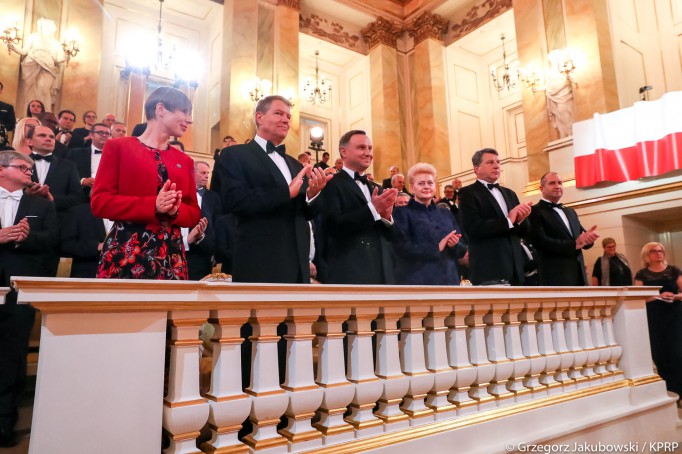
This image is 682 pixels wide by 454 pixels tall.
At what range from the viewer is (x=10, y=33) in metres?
7.54

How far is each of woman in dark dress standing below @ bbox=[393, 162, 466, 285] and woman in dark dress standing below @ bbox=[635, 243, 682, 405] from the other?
232 cm

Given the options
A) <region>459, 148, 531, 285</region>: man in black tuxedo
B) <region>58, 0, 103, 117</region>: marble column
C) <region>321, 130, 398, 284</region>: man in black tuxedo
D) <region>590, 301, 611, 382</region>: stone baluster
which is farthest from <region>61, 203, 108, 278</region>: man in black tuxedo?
<region>58, 0, 103, 117</region>: marble column

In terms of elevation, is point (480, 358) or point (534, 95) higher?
point (534, 95)

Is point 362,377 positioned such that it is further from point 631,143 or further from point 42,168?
point 631,143

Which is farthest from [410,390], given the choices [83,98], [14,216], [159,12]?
[159,12]

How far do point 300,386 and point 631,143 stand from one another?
298 inches

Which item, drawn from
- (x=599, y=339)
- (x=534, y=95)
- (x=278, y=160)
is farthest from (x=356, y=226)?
(x=534, y=95)

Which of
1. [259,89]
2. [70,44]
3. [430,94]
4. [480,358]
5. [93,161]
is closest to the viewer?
[480,358]

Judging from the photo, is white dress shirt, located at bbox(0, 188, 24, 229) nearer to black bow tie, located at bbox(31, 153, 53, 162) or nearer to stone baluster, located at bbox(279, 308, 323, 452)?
black bow tie, located at bbox(31, 153, 53, 162)

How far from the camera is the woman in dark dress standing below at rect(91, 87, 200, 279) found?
1814mm

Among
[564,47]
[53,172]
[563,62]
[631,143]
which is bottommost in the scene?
[53,172]

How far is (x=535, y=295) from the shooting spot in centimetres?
263

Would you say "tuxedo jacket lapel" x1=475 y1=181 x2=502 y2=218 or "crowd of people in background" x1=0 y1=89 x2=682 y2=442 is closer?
"crowd of people in background" x1=0 y1=89 x2=682 y2=442

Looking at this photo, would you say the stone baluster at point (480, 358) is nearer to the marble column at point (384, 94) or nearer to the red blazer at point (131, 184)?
the red blazer at point (131, 184)
